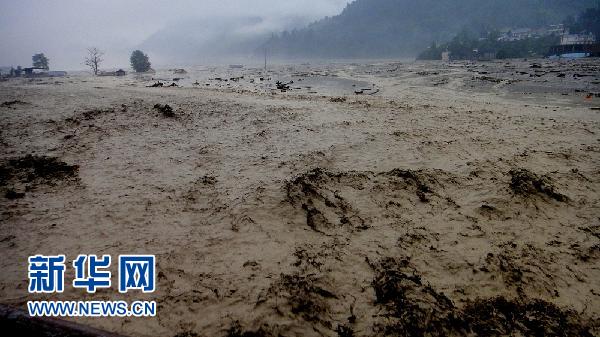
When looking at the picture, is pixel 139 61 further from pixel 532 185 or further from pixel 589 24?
pixel 589 24

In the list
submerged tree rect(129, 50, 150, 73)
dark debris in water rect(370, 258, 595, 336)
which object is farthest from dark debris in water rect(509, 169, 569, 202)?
submerged tree rect(129, 50, 150, 73)

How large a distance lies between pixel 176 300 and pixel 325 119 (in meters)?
9.33

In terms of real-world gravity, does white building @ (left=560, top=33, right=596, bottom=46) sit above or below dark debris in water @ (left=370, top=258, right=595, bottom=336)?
above

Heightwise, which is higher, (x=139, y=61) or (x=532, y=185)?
(x=139, y=61)

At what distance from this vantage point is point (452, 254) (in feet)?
17.7

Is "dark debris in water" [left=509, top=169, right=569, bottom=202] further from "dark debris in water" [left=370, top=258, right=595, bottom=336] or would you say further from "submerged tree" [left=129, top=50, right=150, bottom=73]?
"submerged tree" [left=129, top=50, right=150, bottom=73]

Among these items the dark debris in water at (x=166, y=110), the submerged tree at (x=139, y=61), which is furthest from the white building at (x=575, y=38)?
the dark debris in water at (x=166, y=110)

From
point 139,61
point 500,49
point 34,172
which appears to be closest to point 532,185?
point 34,172

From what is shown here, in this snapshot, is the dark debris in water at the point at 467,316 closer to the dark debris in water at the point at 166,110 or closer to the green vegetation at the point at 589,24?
the dark debris in water at the point at 166,110

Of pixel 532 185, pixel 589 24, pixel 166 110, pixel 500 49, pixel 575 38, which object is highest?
pixel 589 24

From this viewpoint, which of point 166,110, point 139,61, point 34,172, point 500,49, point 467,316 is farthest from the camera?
point 500,49

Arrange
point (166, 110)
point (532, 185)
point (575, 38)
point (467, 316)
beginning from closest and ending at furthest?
point (467, 316), point (532, 185), point (166, 110), point (575, 38)

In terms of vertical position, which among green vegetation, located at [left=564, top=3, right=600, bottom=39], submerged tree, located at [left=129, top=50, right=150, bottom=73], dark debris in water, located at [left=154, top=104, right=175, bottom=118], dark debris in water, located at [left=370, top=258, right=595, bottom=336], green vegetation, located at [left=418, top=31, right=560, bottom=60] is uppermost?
green vegetation, located at [left=564, top=3, right=600, bottom=39]

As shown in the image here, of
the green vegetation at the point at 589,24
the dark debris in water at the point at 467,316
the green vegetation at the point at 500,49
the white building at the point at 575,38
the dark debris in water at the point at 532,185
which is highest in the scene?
the green vegetation at the point at 589,24
